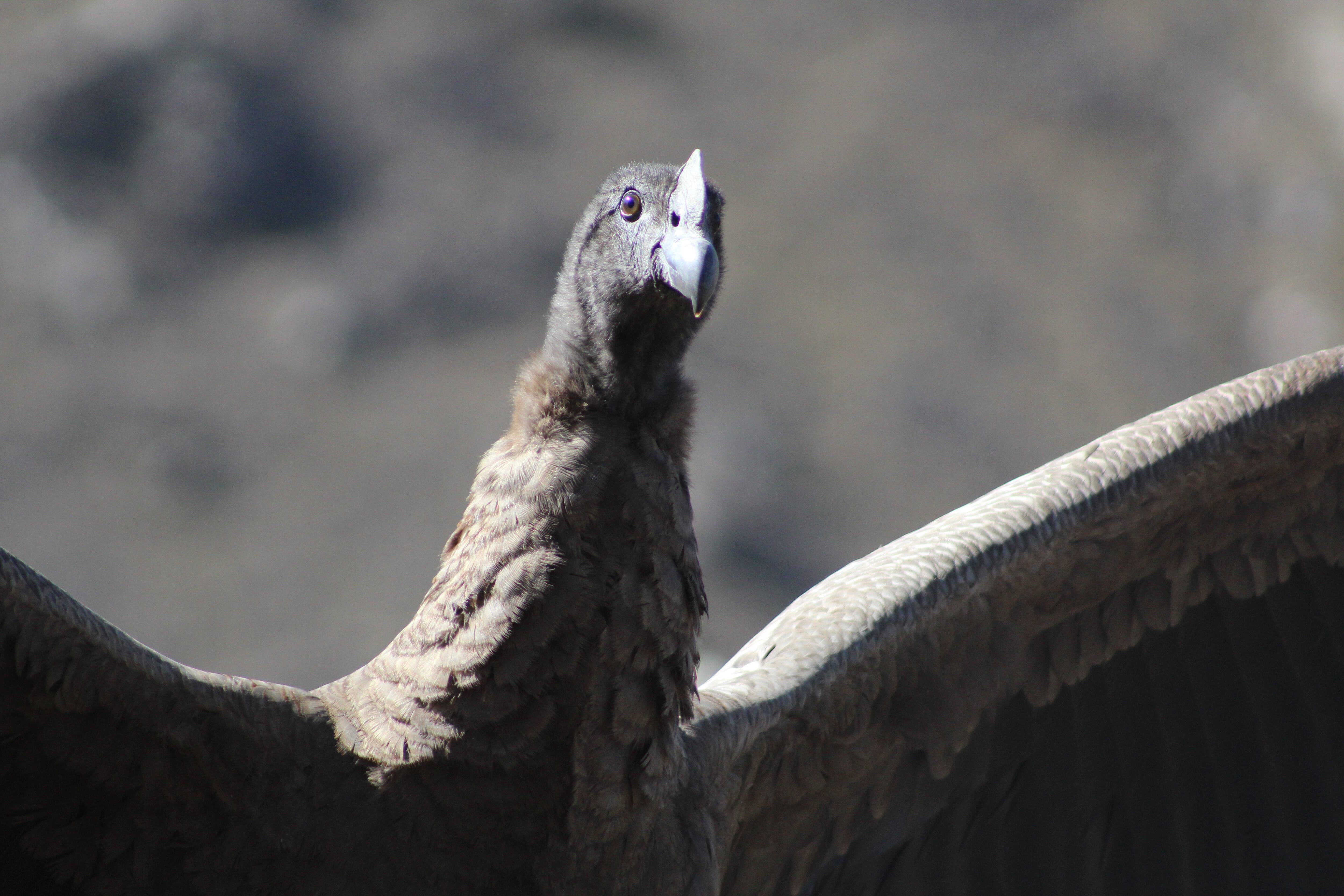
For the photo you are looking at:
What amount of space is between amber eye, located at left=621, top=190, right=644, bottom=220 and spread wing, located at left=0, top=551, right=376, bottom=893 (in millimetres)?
1092

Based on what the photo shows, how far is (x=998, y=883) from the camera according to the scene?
12.8 ft

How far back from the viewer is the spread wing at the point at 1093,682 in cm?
364

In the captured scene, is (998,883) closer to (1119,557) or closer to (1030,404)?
(1119,557)

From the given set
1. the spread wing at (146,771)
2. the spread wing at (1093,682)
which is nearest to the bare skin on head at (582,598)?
the spread wing at (146,771)

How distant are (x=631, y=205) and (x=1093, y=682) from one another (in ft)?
6.69

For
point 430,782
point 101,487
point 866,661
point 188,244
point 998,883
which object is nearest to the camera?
point 430,782

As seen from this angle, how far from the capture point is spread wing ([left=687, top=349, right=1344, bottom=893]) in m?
3.64

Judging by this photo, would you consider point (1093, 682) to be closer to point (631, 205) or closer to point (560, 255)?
point (631, 205)

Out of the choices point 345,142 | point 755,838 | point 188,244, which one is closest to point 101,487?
point 188,244

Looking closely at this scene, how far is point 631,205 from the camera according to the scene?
8.93ft

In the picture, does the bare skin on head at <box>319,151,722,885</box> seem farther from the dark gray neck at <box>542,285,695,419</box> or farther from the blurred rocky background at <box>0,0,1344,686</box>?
the blurred rocky background at <box>0,0,1344,686</box>

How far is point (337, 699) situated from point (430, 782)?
0.31 meters

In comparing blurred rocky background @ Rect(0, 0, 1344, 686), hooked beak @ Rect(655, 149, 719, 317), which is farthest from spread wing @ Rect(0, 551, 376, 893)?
blurred rocky background @ Rect(0, 0, 1344, 686)

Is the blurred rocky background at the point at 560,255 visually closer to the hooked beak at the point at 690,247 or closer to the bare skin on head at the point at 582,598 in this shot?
the bare skin on head at the point at 582,598
